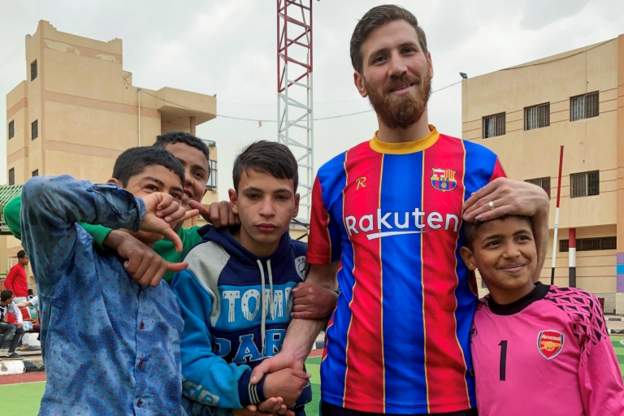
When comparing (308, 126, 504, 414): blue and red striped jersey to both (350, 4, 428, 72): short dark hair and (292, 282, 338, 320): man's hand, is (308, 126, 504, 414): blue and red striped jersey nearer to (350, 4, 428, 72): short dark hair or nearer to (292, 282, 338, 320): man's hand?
(292, 282, 338, 320): man's hand

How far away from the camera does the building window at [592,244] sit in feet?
62.5

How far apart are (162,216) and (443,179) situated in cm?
93

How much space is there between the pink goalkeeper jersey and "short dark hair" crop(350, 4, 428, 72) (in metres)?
1.02

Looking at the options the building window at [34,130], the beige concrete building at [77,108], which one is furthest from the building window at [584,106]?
the building window at [34,130]

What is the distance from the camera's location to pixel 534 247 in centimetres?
222

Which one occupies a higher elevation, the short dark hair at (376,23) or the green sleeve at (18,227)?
the short dark hair at (376,23)

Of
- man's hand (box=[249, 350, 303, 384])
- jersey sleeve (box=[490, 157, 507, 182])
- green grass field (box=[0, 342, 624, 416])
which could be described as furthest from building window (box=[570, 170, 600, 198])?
man's hand (box=[249, 350, 303, 384])

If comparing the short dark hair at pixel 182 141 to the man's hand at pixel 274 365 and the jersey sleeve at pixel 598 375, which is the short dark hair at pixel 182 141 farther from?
the jersey sleeve at pixel 598 375

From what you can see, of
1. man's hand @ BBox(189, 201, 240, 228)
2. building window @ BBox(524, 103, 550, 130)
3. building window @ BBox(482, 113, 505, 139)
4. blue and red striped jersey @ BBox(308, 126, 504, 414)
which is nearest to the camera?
blue and red striped jersey @ BBox(308, 126, 504, 414)

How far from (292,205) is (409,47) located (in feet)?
2.37

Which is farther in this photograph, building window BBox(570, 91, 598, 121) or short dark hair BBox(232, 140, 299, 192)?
building window BBox(570, 91, 598, 121)

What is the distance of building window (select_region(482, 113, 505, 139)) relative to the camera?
21094mm

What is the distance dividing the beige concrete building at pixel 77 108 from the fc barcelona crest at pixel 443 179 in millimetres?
20164

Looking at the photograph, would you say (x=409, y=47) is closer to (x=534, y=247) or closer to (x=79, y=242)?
(x=534, y=247)
